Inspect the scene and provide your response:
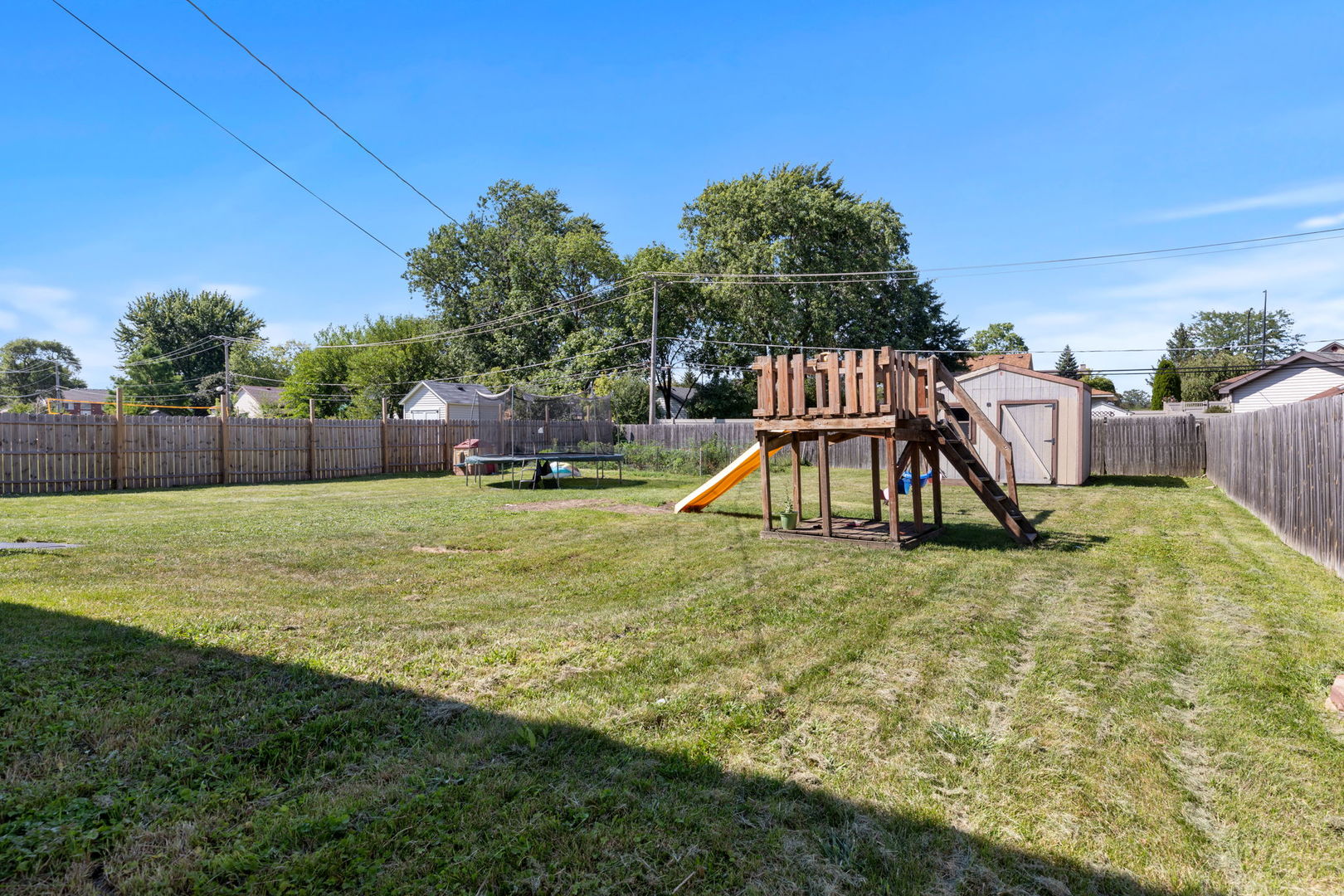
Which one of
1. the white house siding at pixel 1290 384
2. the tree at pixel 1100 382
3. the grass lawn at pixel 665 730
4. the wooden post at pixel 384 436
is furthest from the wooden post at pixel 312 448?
the tree at pixel 1100 382

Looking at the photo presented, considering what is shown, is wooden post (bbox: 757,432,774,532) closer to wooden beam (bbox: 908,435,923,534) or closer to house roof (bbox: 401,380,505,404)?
wooden beam (bbox: 908,435,923,534)

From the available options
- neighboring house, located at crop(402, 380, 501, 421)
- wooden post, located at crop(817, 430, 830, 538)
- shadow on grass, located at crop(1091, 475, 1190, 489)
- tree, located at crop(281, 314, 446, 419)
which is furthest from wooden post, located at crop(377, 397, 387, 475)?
tree, located at crop(281, 314, 446, 419)

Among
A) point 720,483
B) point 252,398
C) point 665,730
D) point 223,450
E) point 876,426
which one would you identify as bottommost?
point 665,730

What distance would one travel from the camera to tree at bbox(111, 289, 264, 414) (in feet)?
185

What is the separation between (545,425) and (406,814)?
20.5m

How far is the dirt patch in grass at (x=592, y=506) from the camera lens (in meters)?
11.7

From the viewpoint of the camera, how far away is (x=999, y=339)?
69.7 metres

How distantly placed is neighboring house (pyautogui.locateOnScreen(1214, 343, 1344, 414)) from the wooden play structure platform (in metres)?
20.3

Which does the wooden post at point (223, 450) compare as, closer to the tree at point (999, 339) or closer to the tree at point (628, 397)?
the tree at point (628, 397)

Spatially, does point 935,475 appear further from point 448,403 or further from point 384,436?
point 448,403

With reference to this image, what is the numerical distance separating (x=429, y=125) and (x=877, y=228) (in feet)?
91.6

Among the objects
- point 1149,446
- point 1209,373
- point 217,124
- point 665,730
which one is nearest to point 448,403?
point 217,124

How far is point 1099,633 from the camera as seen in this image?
4746 mm

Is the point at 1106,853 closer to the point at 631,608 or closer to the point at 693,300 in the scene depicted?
the point at 631,608
